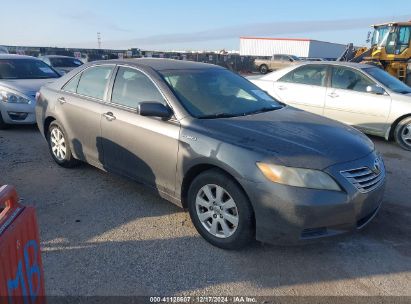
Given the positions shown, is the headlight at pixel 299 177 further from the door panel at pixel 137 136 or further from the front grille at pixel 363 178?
the door panel at pixel 137 136

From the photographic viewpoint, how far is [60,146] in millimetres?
5184

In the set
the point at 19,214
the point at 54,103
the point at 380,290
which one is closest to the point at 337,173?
the point at 380,290

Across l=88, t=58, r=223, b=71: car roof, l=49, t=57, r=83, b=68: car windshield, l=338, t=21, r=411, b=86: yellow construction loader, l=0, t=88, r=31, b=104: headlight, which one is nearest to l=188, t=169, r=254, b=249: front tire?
l=88, t=58, r=223, b=71: car roof

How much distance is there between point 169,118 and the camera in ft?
12.0

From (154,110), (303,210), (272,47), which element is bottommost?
(303,210)

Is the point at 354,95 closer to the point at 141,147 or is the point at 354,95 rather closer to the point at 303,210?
the point at 141,147

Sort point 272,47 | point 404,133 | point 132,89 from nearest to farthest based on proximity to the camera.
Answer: point 132,89, point 404,133, point 272,47

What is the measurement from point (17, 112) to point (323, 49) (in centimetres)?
5734

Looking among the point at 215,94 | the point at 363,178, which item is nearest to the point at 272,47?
the point at 215,94

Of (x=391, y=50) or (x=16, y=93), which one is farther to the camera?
(x=391, y=50)

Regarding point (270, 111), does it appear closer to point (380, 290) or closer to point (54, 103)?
point (380, 290)

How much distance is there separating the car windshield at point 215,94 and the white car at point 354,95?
329 centimetres

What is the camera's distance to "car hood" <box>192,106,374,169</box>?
3043 mm

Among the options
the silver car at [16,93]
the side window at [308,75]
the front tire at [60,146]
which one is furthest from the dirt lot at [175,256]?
the side window at [308,75]
